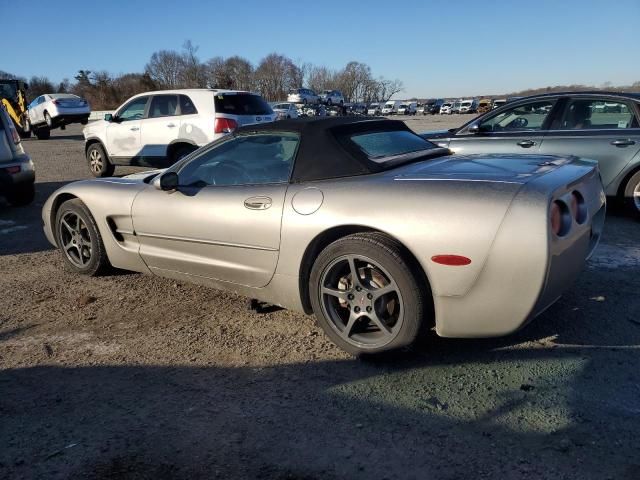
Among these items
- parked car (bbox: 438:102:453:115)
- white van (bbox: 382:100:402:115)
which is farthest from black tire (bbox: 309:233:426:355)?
white van (bbox: 382:100:402:115)

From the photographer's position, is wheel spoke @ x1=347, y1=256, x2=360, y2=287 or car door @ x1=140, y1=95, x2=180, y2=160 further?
car door @ x1=140, y1=95, x2=180, y2=160

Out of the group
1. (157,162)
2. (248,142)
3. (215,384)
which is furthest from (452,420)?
(157,162)

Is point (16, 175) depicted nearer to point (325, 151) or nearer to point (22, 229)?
point (22, 229)

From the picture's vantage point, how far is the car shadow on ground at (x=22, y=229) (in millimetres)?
6008

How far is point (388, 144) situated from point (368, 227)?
3.48 ft

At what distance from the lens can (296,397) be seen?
281cm

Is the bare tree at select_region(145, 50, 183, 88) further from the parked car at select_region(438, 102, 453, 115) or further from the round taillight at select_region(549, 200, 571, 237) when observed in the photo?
the round taillight at select_region(549, 200, 571, 237)

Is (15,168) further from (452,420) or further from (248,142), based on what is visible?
(452,420)

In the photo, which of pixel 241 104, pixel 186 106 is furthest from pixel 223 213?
pixel 186 106

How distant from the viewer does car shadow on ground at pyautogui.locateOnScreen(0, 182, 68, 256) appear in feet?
19.7

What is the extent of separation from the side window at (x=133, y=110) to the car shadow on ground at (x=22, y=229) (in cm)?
242

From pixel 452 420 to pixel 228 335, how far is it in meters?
1.66

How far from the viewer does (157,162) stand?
1005 centimetres

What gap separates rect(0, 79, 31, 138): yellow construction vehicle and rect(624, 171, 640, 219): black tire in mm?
24145
